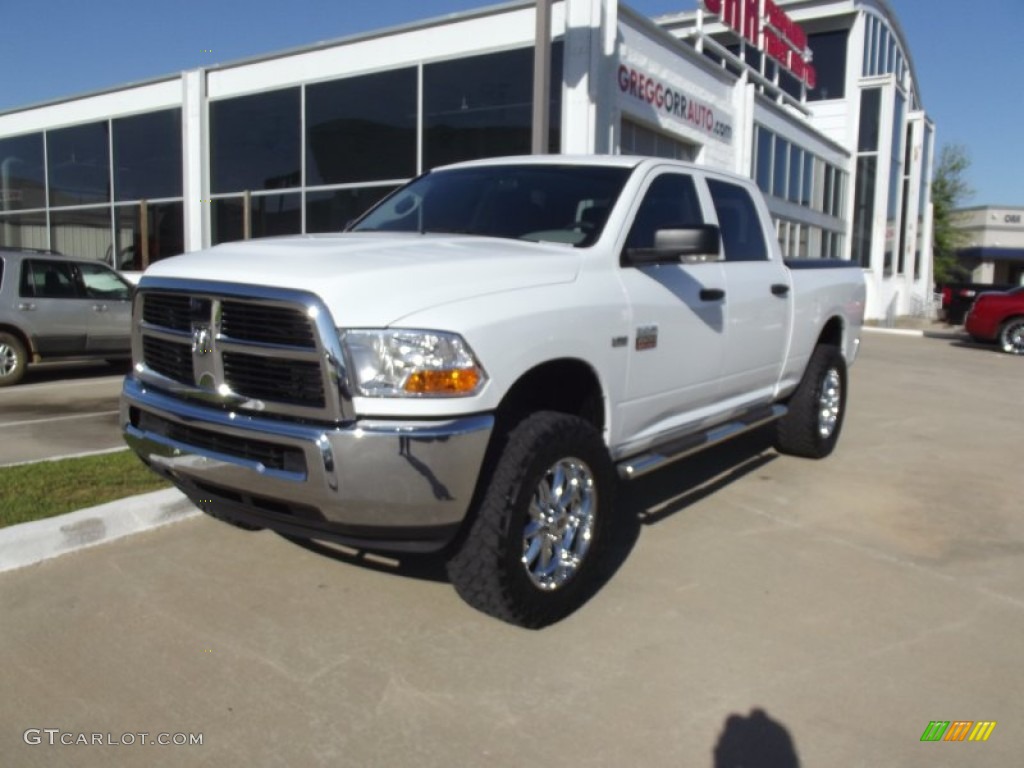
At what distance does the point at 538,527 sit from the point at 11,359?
8.90 meters

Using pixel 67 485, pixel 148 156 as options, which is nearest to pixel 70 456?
pixel 67 485

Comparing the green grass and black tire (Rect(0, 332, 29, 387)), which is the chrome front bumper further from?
black tire (Rect(0, 332, 29, 387))

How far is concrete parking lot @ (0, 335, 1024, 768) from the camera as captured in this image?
2.77m

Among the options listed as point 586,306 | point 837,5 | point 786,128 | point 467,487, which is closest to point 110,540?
point 467,487

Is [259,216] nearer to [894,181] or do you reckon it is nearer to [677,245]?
[677,245]

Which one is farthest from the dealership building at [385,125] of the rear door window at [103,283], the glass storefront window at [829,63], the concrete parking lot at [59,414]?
the concrete parking lot at [59,414]

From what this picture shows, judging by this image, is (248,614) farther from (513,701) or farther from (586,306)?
(586,306)

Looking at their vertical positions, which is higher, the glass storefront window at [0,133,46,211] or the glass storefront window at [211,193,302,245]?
the glass storefront window at [0,133,46,211]

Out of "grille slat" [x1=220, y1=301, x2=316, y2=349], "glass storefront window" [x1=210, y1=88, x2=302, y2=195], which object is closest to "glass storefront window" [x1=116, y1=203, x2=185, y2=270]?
"glass storefront window" [x1=210, y1=88, x2=302, y2=195]

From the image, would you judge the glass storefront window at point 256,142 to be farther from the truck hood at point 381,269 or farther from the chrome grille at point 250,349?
the chrome grille at point 250,349

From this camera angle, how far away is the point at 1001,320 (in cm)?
1808

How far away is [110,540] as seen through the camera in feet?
14.4

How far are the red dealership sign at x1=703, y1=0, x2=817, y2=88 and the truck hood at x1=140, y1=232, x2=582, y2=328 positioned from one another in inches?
710

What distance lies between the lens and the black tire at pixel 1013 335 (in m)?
17.9
